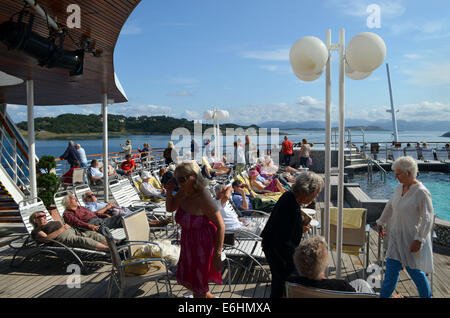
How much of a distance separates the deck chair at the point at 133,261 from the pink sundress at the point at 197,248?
1.76 ft

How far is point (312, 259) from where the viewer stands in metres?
1.81

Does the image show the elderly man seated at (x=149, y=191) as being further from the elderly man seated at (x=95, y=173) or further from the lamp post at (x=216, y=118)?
the lamp post at (x=216, y=118)

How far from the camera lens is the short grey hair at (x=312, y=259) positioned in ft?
5.94

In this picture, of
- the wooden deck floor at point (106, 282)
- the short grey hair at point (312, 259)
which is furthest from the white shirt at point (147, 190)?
the short grey hair at point (312, 259)

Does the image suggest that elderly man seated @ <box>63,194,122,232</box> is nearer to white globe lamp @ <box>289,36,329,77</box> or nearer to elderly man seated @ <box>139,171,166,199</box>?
elderly man seated @ <box>139,171,166,199</box>

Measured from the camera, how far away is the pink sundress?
2.25m

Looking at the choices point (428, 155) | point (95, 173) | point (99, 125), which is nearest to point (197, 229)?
point (95, 173)

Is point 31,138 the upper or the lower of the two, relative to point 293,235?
upper

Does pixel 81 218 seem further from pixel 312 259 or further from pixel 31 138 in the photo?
pixel 312 259

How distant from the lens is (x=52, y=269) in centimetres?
384

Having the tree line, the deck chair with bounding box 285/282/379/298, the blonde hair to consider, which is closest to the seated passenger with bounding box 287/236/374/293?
the deck chair with bounding box 285/282/379/298

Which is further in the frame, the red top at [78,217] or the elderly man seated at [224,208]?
the red top at [78,217]

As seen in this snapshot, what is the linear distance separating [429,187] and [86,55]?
12.0 metres
